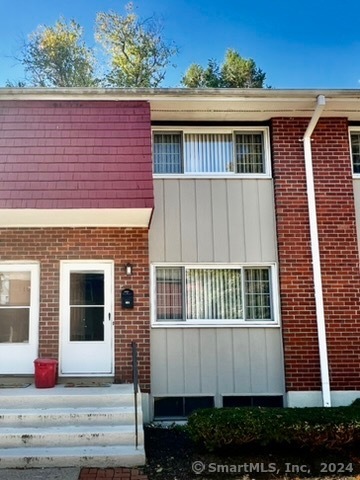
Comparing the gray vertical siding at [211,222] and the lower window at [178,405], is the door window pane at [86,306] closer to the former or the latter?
the gray vertical siding at [211,222]

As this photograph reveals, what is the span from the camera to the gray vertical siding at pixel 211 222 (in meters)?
7.61

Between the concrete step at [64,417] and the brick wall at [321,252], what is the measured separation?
286 centimetres

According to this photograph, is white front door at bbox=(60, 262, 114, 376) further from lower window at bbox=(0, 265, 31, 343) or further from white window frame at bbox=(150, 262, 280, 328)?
white window frame at bbox=(150, 262, 280, 328)

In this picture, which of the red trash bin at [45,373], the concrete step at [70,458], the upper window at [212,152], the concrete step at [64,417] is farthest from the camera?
the upper window at [212,152]

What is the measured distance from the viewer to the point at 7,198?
21.3 ft

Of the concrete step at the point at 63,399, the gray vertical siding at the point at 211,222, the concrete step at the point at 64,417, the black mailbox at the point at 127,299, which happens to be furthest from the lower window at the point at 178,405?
the gray vertical siding at the point at 211,222

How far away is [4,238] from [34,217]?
912 mm

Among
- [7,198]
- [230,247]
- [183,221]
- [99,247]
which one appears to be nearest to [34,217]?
[7,198]

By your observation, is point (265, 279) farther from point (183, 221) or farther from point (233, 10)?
point (233, 10)

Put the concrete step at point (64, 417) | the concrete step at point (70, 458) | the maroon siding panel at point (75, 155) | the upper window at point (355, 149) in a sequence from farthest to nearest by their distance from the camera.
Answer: the upper window at point (355, 149) → the maroon siding panel at point (75, 155) → the concrete step at point (64, 417) → the concrete step at point (70, 458)

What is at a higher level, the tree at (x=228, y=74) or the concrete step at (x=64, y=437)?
the tree at (x=228, y=74)

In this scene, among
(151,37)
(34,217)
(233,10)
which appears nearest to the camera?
(34,217)

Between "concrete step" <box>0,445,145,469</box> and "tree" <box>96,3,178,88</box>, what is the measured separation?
673 inches

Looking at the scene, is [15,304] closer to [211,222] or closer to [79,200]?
[79,200]
